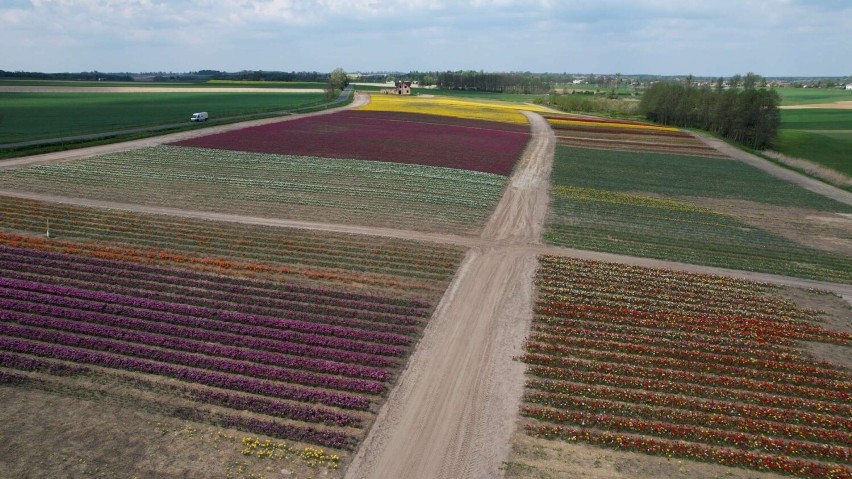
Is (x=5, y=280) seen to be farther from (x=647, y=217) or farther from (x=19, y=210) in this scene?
(x=647, y=217)

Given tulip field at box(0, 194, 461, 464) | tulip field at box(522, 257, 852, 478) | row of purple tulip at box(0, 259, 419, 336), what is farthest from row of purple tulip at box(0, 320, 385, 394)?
tulip field at box(522, 257, 852, 478)

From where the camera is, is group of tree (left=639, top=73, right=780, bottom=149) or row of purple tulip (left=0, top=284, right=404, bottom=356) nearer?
row of purple tulip (left=0, top=284, right=404, bottom=356)

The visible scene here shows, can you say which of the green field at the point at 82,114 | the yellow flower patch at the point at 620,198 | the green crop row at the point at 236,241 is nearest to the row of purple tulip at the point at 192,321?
the green crop row at the point at 236,241

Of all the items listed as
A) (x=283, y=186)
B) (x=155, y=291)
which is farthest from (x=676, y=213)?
(x=155, y=291)

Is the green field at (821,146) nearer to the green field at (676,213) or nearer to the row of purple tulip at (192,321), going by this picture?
the green field at (676,213)

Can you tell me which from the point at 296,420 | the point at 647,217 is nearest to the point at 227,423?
the point at 296,420

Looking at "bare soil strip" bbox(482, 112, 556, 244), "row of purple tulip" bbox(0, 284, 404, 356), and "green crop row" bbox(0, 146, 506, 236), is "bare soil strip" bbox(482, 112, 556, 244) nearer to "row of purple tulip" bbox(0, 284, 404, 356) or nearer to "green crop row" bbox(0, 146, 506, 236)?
"green crop row" bbox(0, 146, 506, 236)
